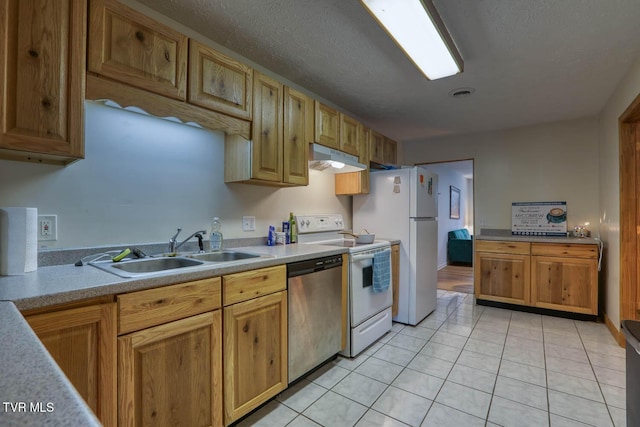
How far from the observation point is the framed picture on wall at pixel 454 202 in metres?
6.99

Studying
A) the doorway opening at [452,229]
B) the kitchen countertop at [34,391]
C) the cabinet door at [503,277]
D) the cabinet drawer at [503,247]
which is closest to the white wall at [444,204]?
the doorway opening at [452,229]

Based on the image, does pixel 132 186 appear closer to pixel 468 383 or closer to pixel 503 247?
pixel 468 383

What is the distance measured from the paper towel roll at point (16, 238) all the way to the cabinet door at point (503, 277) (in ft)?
13.4

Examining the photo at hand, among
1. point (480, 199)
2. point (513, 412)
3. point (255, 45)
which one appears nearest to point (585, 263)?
point (480, 199)

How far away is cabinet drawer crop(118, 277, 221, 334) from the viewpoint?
114 cm

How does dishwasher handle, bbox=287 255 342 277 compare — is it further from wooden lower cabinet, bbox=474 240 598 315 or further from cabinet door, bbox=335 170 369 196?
wooden lower cabinet, bbox=474 240 598 315

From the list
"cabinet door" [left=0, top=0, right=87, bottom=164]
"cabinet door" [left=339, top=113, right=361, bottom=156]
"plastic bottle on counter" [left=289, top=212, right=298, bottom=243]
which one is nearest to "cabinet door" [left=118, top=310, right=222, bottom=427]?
"cabinet door" [left=0, top=0, right=87, bottom=164]

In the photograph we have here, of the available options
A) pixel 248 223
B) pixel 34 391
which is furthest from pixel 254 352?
pixel 34 391

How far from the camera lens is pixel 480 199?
13.6ft

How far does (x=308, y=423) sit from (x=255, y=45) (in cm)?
238

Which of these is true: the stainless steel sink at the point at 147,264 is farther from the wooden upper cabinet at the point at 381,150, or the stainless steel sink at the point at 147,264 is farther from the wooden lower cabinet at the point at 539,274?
the wooden lower cabinet at the point at 539,274

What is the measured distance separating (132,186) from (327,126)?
1.58 metres

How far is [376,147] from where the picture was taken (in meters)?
3.40

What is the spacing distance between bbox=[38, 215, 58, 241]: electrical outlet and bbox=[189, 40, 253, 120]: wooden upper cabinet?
0.89 m
